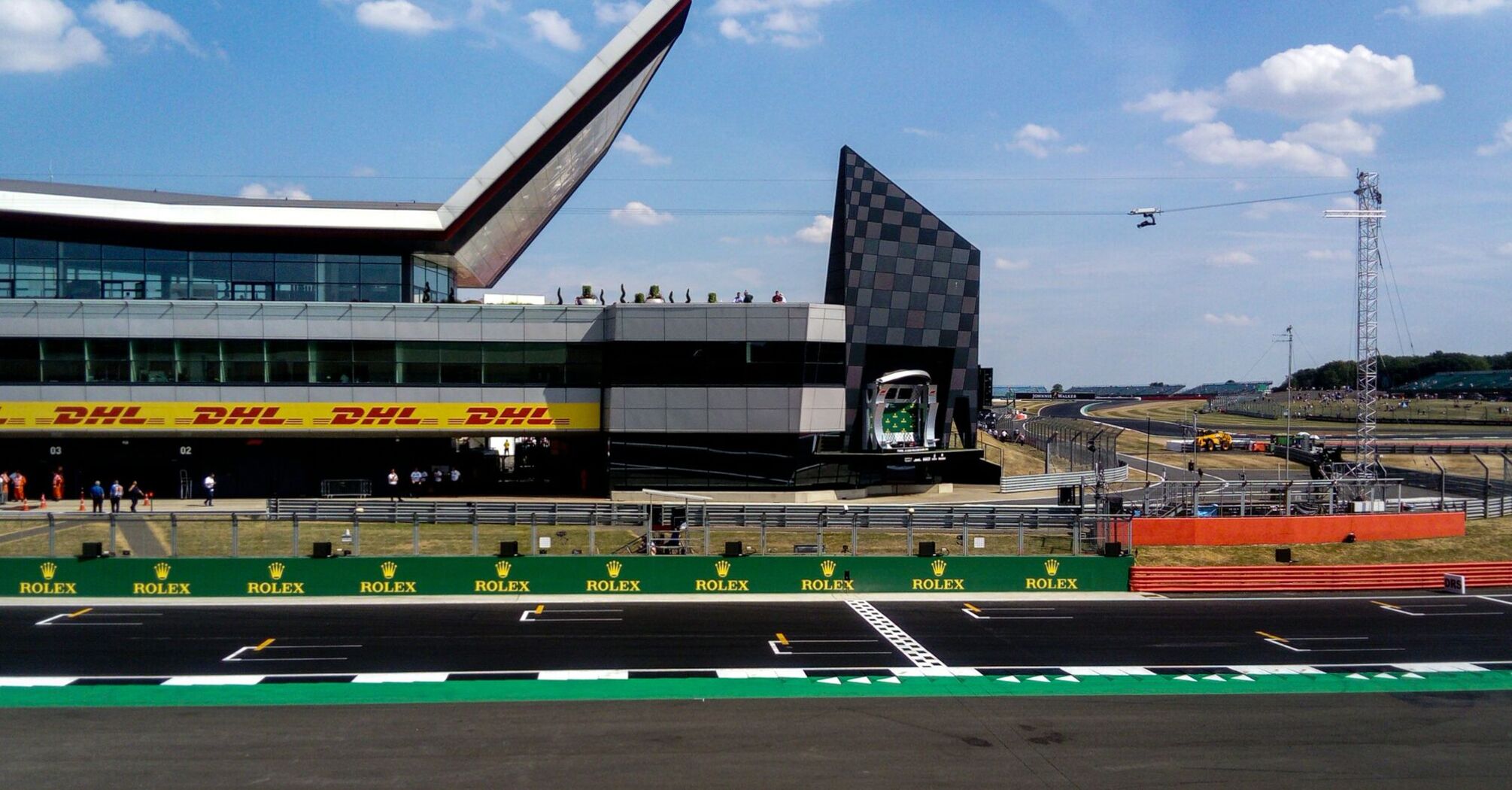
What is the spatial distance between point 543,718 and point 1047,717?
9.81m

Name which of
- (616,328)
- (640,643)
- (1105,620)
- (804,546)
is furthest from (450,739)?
(616,328)

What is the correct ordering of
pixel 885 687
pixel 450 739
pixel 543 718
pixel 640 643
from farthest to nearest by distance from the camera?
1. pixel 640 643
2. pixel 885 687
3. pixel 543 718
4. pixel 450 739

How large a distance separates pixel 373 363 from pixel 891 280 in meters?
25.4

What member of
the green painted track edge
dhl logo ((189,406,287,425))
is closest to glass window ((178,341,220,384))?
dhl logo ((189,406,287,425))

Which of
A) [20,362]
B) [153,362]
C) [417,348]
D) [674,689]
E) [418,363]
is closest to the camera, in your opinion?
[674,689]

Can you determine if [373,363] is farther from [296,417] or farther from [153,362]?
[153,362]

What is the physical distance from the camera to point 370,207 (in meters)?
48.0

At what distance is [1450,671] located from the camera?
22641 millimetres

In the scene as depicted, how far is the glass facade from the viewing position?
→ 149 feet

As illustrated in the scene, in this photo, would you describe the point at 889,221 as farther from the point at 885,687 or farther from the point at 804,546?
the point at 885,687

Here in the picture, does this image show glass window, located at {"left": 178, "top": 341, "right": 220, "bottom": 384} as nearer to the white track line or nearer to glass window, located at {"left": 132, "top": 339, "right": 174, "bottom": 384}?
glass window, located at {"left": 132, "top": 339, "right": 174, "bottom": 384}

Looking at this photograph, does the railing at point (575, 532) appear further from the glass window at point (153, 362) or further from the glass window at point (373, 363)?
the glass window at point (373, 363)

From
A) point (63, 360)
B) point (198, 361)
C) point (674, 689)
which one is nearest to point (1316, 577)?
point (674, 689)

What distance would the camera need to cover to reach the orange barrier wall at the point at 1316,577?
105ft
